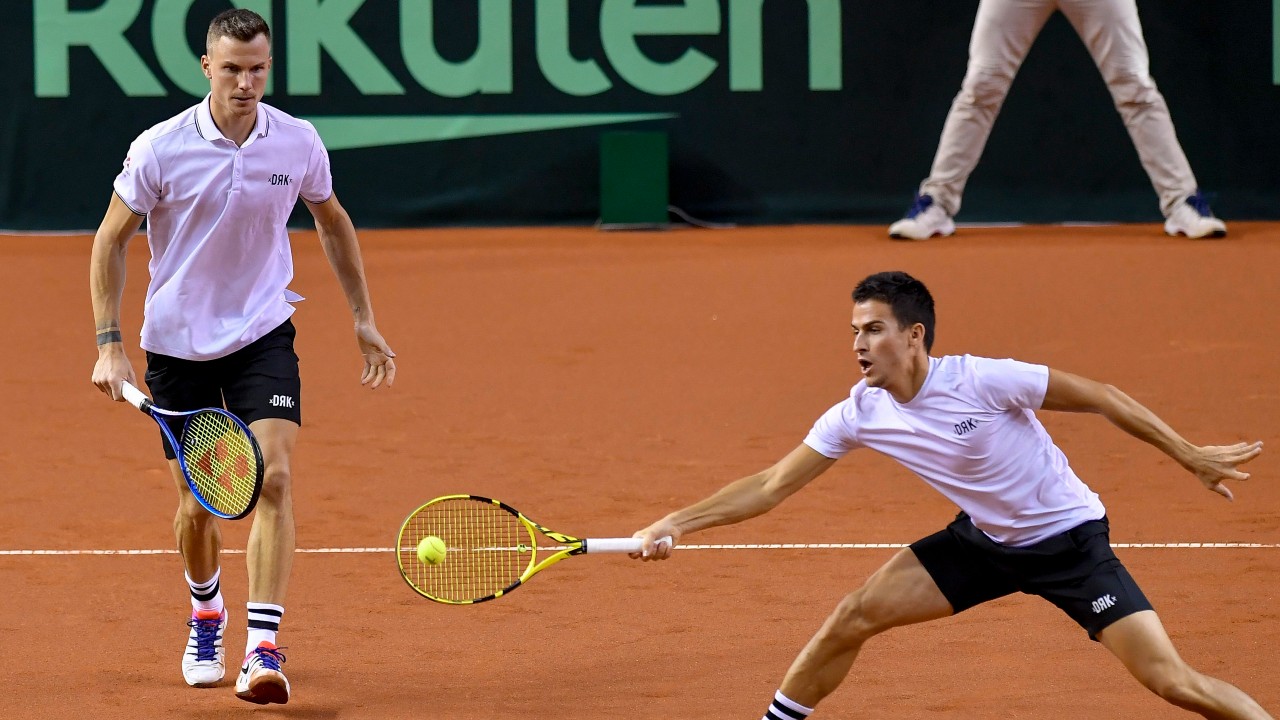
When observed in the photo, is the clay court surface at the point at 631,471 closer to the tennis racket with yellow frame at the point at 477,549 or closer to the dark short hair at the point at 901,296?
the tennis racket with yellow frame at the point at 477,549

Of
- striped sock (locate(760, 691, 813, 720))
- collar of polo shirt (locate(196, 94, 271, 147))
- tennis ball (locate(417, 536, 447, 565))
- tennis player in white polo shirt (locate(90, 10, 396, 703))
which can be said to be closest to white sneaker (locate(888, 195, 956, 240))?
tennis player in white polo shirt (locate(90, 10, 396, 703))

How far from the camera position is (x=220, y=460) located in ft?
16.6

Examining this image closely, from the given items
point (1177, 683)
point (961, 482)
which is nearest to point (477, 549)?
point (961, 482)

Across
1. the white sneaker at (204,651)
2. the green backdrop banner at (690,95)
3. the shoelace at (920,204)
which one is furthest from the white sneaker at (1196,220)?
the white sneaker at (204,651)

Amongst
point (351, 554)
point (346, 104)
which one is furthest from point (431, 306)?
point (351, 554)

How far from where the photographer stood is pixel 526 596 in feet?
21.3

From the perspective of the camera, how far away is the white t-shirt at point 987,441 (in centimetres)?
455

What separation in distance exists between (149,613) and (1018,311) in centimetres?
619

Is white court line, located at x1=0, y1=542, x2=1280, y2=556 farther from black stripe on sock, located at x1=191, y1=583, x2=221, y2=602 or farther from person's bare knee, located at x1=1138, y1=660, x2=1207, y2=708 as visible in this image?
person's bare knee, located at x1=1138, y1=660, x2=1207, y2=708

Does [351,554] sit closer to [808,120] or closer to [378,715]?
[378,715]

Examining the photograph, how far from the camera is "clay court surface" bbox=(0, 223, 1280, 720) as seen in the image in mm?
5512

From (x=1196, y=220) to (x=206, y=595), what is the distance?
8.61m

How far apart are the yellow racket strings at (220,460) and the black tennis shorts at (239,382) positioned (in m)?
0.17

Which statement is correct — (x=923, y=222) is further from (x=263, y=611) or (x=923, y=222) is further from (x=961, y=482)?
(x=263, y=611)
